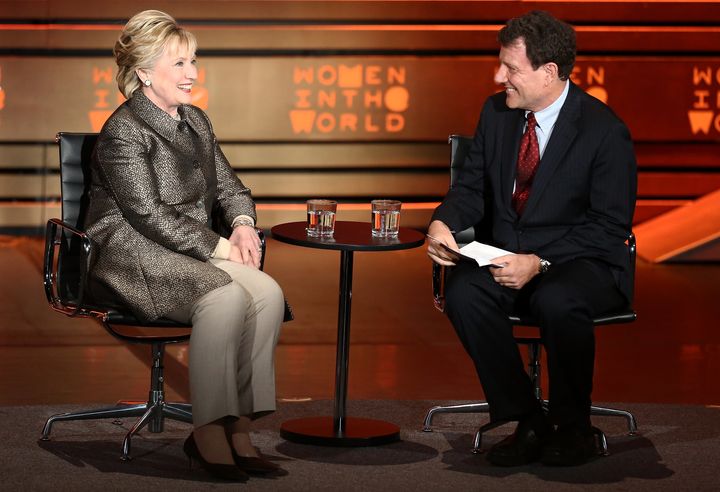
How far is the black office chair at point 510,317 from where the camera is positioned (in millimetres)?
4090

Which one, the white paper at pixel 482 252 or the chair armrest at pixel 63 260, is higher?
the white paper at pixel 482 252

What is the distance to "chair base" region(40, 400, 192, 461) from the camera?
4148mm

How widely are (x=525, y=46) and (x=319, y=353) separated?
205 centimetres

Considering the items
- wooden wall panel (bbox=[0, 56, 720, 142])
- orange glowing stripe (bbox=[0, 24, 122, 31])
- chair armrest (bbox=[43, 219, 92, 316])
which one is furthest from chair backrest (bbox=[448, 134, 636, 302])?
orange glowing stripe (bbox=[0, 24, 122, 31])

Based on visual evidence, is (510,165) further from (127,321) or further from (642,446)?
(127,321)

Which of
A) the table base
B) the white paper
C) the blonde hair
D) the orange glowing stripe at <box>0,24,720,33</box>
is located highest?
the orange glowing stripe at <box>0,24,720,33</box>

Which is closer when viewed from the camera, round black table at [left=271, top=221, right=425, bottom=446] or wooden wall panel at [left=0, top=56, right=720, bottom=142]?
round black table at [left=271, top=221, right=425, bottom=446]

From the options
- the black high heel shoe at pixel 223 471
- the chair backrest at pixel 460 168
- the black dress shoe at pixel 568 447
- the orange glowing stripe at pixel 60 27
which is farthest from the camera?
the orange glowing stripe at pixel 60 27

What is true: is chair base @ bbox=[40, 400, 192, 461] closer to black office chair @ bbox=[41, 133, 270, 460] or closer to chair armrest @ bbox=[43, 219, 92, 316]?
black office chair @ bbox=[41, 133, 270, 460]

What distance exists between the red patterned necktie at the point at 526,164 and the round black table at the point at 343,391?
337mm

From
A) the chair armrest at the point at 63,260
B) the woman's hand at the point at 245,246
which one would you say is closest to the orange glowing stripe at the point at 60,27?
the chair armrest at the point at 63,260

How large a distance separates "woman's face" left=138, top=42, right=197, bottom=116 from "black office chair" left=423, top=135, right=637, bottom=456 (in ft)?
3.19

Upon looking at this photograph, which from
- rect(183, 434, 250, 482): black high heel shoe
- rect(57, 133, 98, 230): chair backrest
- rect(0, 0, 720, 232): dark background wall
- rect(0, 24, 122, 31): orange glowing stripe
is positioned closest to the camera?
rect(183, 434, 250, 482): black high heel shoe

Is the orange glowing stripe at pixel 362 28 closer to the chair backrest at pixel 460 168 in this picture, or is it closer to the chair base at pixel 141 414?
the chair backrest at pixel 460 168
